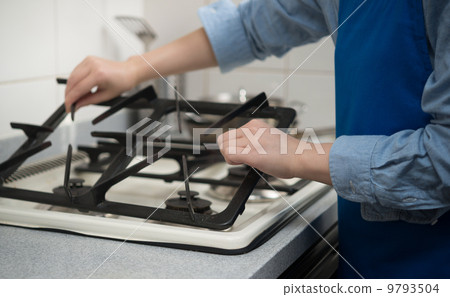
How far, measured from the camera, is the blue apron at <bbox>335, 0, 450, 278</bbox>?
599 millimetres

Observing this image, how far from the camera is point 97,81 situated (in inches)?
31.7

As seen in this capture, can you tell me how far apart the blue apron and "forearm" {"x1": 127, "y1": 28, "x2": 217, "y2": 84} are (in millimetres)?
265

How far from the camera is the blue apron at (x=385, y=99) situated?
60 cm

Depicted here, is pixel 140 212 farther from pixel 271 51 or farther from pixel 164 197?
pixel 271 51

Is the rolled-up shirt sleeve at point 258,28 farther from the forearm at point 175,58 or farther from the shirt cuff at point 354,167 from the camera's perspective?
the shirt cuff at point 354,167

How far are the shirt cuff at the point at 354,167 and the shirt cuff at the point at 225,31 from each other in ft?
1.09

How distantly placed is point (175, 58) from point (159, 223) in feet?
1.14

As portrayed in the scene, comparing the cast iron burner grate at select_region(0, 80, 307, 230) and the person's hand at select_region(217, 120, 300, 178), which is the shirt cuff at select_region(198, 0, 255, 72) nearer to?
the cast iron burner grate at select_region(0, 80, 307, 230)

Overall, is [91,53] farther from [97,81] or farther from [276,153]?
[276,153]

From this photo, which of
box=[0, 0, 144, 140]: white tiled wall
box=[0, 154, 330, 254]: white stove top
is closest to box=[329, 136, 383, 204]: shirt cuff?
box=[0, 154, 330, 254]: white stove top

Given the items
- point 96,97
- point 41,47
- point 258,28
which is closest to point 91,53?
point 41,47

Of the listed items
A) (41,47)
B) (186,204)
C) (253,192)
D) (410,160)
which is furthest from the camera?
(41,47)
